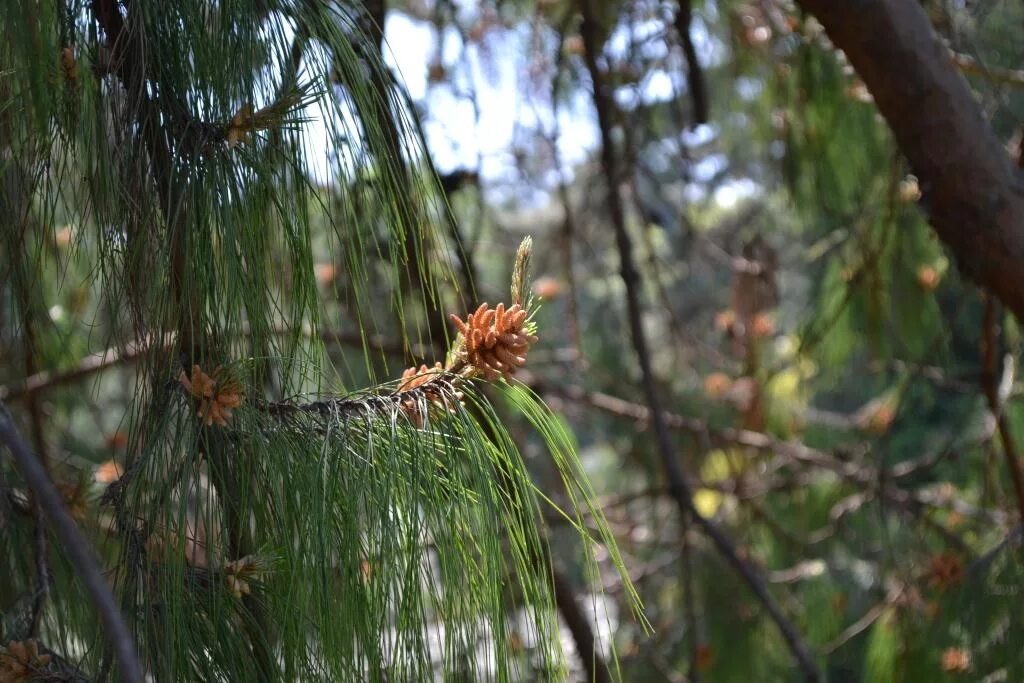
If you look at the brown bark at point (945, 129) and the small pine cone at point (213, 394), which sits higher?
the brown bark at point (945, 129)

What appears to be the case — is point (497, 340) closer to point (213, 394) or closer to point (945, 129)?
point (213, 394)

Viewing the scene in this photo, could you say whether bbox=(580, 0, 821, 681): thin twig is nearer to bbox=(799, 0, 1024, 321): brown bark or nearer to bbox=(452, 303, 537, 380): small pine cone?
bbox=(799, 0, 1024, 321): brown bark

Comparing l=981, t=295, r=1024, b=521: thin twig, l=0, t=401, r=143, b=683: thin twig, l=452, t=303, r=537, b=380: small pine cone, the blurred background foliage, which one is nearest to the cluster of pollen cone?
l=452, t=303, r=537, b=380: small pine cone

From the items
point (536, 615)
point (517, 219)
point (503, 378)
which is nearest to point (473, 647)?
point (536, 615)

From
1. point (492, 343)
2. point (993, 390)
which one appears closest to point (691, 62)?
point (993, 390)

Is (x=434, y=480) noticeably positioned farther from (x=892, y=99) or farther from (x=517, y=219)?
(x=517, y=219)

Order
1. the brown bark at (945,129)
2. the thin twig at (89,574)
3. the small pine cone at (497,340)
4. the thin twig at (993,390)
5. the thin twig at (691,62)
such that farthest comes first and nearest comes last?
the thin twig at (691,62) → the thin twig at (993,390) → the brown bark at (945,129) → the small pine cone at (497,340) → the thin twig at (89,574)

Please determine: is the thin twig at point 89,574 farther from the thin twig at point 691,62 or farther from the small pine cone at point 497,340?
the thin twig at point 691,62

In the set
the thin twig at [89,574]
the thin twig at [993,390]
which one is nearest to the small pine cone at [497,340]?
the thin twig at [89,574]
